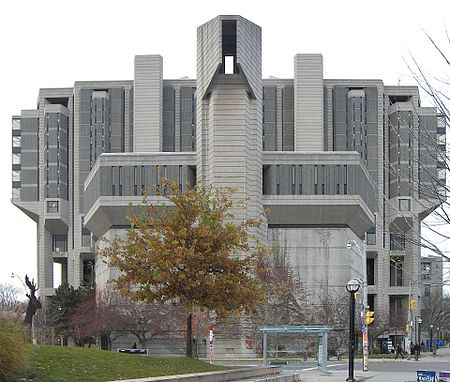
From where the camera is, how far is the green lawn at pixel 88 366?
21188 millimetres

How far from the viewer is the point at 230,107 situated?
90562mm

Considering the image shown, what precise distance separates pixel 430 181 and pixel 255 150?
77.8 m

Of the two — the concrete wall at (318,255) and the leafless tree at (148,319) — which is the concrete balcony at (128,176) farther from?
the leafless tree at (148,319)

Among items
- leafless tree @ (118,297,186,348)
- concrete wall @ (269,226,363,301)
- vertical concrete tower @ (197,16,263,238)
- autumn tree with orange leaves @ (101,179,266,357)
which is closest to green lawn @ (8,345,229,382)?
autumn tree with orange leaves @ (101,179,266,357)

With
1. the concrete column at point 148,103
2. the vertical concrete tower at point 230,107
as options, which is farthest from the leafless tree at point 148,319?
the concrete column at point 148,103

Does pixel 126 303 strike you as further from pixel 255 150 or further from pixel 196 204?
pixel 196 204

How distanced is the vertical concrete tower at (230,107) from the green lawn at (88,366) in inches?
2414

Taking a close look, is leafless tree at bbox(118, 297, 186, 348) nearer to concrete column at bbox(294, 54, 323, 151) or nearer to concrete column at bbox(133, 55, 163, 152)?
concrete column at bbox(133, 55, 163, 152)

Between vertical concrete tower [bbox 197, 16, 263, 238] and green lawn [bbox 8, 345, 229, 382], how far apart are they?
2414 inches

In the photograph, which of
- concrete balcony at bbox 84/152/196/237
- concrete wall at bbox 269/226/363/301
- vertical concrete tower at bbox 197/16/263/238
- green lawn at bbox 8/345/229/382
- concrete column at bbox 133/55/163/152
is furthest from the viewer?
concrete column at bbox 133/55/163/152

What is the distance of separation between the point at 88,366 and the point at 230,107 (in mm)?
68623

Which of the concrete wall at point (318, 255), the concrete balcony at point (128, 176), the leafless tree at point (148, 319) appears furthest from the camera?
the concrete balcony at point (128, 176)

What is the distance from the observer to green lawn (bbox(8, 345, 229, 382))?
69.5 ft

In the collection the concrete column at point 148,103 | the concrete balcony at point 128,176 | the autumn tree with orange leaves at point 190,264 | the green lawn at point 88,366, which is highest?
the concrete column at point 148,103
